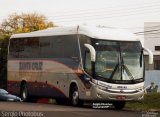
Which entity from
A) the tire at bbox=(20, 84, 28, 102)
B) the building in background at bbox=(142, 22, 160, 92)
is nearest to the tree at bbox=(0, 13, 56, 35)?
the building in background at bbox=(142, 22, 160, 92)

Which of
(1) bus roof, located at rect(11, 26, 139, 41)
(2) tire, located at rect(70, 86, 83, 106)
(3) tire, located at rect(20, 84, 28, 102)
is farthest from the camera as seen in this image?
(3) tire, located at rect(20, 84, 28, 102)

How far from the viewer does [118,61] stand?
25797mm

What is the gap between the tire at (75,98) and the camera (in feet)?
87.8

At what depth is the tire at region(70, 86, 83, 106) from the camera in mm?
26766

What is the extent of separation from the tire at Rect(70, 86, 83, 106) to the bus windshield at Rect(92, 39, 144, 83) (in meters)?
1.85

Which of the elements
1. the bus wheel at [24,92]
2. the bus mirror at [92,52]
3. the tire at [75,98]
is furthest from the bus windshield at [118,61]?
the bus wheel at [24,92]

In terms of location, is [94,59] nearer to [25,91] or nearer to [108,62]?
[108,62]

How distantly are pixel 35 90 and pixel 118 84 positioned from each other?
23.3 feet

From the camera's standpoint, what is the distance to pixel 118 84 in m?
25.5

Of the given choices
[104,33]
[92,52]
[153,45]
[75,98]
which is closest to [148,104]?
[75,98]

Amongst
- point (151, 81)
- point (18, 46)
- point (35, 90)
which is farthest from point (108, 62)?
point (151, 81)

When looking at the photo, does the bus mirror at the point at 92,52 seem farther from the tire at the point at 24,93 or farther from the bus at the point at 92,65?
the tire at the point at 24,93

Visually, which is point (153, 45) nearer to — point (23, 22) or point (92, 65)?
point (23, 22)

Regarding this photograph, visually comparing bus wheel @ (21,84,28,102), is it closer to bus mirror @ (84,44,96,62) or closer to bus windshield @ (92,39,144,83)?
bus windshield @ (92,39,144,83)
